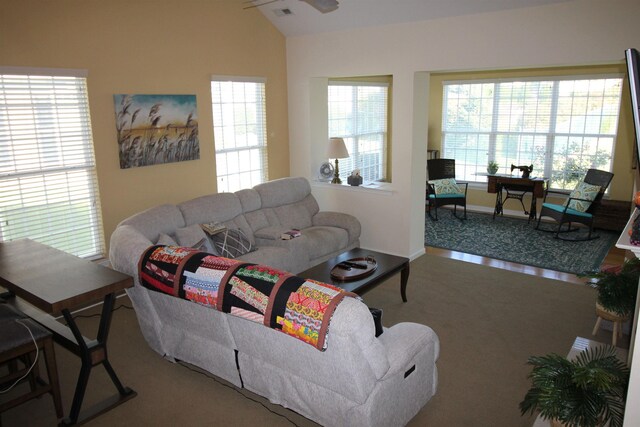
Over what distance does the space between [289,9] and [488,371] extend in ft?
15.5

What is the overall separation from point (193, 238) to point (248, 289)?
223 centimetres

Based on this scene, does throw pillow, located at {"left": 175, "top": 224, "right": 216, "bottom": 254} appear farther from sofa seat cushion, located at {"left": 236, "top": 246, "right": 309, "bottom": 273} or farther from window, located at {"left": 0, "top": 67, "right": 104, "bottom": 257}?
window, located at {"left": 0, "top": 67, "right": 104, "bottom": 257}

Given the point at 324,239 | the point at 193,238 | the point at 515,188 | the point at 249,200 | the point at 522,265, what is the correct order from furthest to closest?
the point at 515,188
the point at 522,265
the point at 249,200
the point at 324,239
the point at 193,238

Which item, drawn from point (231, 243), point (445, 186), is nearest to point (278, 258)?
point (231, 243)

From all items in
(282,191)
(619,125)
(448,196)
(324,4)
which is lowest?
(448,196)

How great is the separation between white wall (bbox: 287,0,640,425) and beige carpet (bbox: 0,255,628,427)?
1.07 meters

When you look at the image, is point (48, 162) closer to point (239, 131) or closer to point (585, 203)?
point (239, 131)

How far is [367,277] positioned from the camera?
448 centimetres

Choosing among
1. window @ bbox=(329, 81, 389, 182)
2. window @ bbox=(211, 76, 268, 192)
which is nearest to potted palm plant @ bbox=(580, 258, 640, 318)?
window @ bbox=(211, 76, 268, 192)

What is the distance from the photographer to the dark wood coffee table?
14.2 ft

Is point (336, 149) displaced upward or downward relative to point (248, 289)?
upward

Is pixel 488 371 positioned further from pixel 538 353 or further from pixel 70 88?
pixel 70 88

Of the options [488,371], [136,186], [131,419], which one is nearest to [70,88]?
[136,186]

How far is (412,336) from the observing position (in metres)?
3.04
